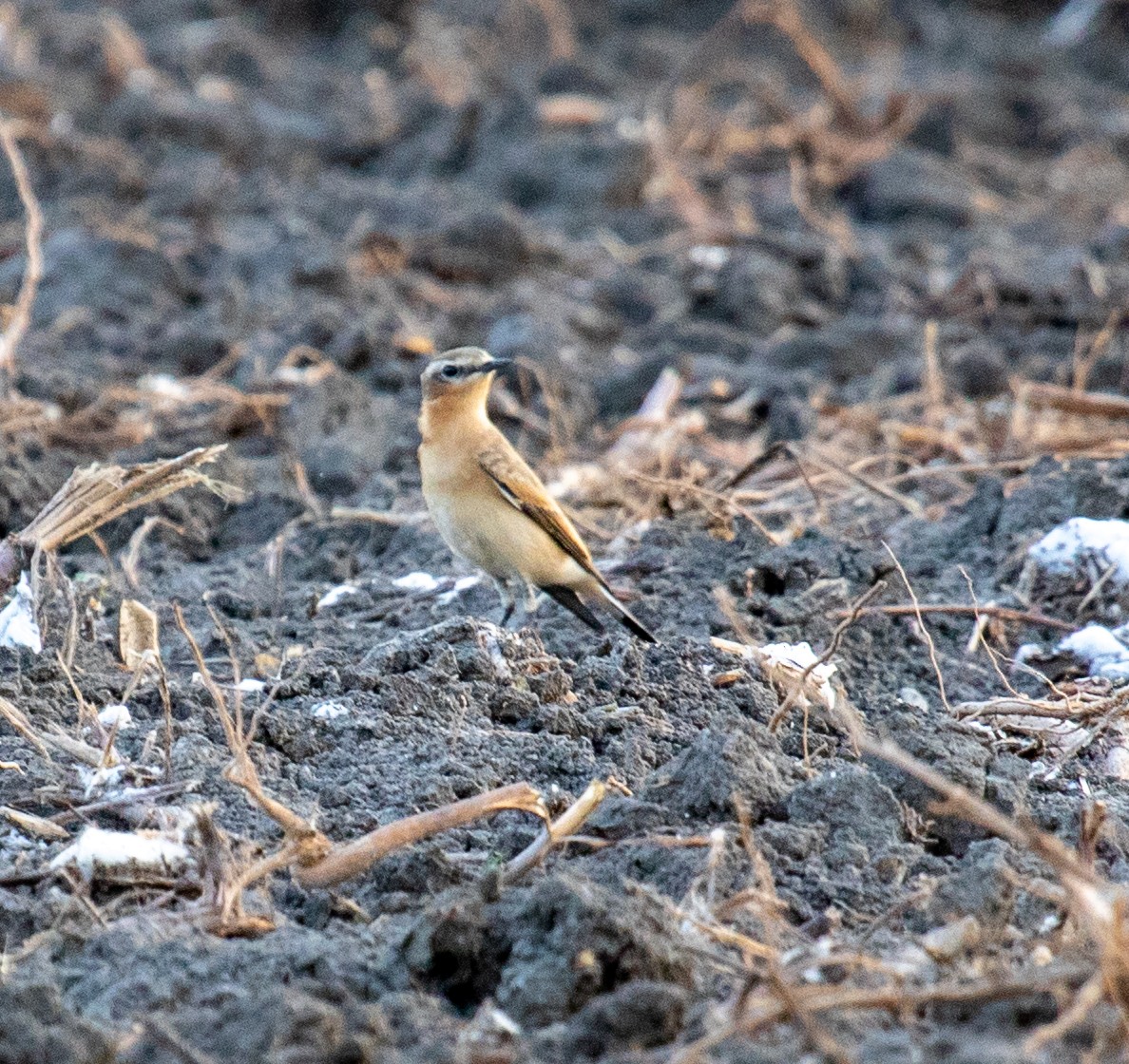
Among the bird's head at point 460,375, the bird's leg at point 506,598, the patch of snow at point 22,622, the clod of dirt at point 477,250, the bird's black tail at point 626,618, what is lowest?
the clod of dirt at point 477,250

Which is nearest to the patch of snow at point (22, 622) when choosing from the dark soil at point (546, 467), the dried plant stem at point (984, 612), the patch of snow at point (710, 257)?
the dark soil at point (546, 467)

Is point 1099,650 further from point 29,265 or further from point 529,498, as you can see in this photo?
point 29,265

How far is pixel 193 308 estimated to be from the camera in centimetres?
1131

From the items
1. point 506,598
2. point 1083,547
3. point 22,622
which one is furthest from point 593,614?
point 22,622

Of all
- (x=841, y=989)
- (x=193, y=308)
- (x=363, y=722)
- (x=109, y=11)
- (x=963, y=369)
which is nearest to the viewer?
(x=841, y=989)

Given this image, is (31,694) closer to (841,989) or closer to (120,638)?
(120,638)

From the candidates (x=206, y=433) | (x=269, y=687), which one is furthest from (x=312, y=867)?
(x=206, y=433)

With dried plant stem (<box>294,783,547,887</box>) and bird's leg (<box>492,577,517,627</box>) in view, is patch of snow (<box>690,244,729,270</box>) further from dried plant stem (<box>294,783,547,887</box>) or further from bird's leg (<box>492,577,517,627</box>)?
dried plant stem (<box>294,783,547,887</box>)

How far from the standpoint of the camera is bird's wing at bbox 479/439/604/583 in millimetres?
6977

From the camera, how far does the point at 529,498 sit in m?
7.14

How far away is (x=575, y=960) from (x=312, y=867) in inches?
32.5

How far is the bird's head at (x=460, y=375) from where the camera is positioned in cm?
753

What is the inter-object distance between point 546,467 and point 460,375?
1.29 metres

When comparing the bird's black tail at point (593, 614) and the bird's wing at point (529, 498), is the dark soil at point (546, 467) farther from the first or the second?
the bird's wing at point (529, 498)
